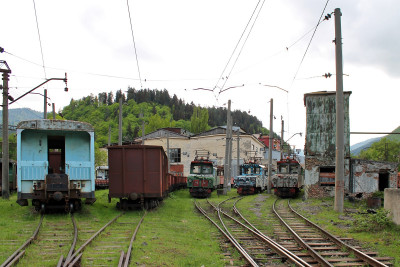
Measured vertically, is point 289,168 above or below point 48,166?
below

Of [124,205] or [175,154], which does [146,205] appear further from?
[175,154]

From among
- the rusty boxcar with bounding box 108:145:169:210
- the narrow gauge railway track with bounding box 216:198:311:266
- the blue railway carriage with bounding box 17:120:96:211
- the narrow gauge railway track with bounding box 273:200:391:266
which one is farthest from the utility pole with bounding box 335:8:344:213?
the blue railway carriage with bounding box 17:120:96:211

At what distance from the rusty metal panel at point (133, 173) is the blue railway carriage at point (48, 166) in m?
1.84

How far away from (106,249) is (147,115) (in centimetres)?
11501

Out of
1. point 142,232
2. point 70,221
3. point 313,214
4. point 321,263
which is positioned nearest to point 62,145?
point 70,221

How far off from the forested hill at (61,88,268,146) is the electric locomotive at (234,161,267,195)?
103 ft

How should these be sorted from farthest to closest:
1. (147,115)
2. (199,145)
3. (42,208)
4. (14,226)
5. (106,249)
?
(147,115)
(199,145)
(42,208)
(14,226)
(106,249)

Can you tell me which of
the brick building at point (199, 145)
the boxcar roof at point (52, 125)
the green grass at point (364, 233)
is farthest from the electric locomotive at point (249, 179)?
the brick building at point (199, 145)

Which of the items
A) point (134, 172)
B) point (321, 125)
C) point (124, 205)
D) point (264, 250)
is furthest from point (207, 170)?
point (264, 250)

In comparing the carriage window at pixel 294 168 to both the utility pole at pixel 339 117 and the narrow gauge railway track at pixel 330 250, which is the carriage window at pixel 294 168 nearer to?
the utility pole at pixel 339 117

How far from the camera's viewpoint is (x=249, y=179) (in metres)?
31.2

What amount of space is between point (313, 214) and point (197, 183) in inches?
495

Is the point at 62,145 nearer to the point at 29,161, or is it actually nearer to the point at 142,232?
the point at 29,161

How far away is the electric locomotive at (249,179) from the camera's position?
31.2 metres
